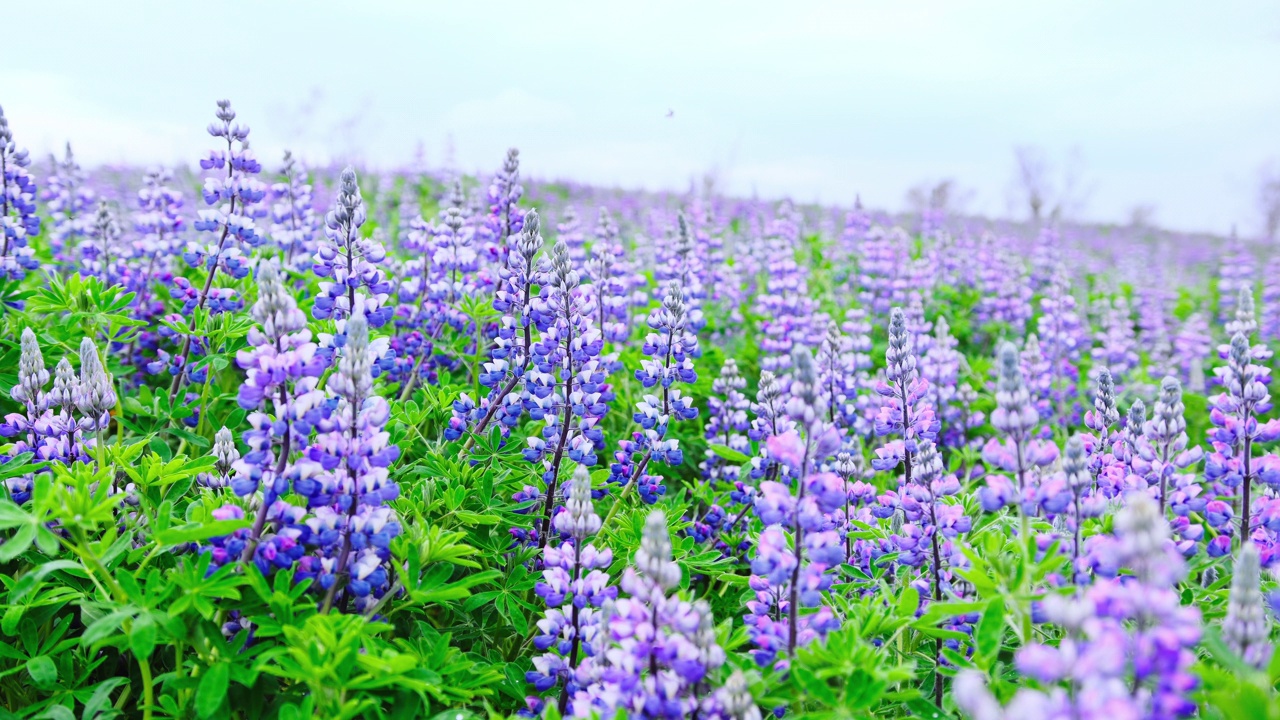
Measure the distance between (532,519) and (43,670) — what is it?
1.39 metres

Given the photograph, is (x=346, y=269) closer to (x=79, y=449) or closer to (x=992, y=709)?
(x=79, y=449)

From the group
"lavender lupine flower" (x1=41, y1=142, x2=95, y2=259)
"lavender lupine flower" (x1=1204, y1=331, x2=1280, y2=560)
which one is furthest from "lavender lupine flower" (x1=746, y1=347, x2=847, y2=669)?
"lavender lupine flower" (x1=41, y1=142, x2=95, y2=259)

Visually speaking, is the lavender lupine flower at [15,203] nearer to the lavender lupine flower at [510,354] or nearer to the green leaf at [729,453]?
the lavender lupine flower at [510,354]

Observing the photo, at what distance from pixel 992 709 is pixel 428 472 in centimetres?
207

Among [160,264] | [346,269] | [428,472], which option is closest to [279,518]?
[428,472]

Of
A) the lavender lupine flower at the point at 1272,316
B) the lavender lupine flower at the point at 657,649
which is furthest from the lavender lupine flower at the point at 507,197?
the lavender lupine flower at the point at 1272,316

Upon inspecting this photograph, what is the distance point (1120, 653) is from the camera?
134 cm

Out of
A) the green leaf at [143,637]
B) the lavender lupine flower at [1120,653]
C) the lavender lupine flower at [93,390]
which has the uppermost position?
the lavender lupine flower at [93,390]

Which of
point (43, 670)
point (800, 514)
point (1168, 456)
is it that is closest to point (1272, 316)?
point (1168, 456)

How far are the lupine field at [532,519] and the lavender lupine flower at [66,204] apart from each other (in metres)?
0.11

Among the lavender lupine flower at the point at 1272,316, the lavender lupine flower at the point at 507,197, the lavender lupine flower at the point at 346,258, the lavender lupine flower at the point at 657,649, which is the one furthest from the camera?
the lavender lupine flower at the point at 1272,316

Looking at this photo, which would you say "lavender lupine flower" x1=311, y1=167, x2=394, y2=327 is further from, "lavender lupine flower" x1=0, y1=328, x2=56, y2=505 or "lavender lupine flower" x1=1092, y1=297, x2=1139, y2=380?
"lavender lupine flower" x1=1092, y1=297, x2=1139, y2=380

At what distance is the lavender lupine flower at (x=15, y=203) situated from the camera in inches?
157

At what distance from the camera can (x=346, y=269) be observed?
9.55ft
